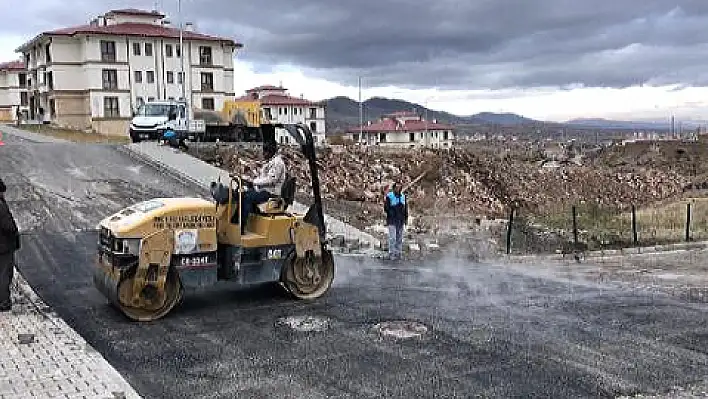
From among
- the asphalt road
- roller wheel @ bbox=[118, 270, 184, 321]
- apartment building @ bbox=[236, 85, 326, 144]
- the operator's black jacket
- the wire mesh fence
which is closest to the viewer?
the asphalt road

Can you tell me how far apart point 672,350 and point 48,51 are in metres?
59.1

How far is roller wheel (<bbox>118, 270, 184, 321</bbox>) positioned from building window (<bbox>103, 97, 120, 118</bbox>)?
2038 inches

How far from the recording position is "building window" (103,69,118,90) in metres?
57.2

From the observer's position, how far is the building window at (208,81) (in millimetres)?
61562

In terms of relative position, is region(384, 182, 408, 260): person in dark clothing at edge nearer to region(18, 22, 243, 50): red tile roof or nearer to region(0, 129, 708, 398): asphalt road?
region(0, 129, 708, 398): asphalt road

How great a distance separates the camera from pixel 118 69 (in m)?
57.8

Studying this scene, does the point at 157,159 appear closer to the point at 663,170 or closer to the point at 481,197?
the point at 481,197

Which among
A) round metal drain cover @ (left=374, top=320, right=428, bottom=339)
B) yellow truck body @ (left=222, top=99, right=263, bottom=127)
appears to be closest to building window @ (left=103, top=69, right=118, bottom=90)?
yellow truck body @ (left=222, top=99, right=263, bottom=127)

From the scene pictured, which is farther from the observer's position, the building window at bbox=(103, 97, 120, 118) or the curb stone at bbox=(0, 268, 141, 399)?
the building window at bbox=(103, 97, 120, 118)

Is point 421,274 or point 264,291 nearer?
point 264,291

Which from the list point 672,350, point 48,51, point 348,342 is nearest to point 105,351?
point 348,342

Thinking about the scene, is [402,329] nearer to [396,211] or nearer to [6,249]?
[6,249]

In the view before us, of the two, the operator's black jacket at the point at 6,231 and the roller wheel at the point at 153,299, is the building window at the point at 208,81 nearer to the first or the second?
the operator's black jacket at the point at 6,231

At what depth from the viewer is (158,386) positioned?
6.49 m
